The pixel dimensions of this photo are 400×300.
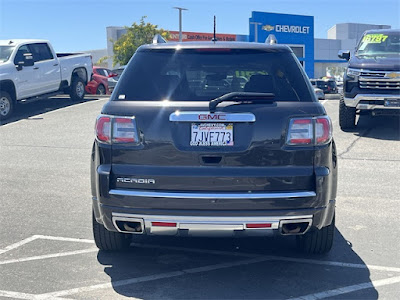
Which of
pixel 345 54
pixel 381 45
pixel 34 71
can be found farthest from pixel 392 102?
pixel 34 71

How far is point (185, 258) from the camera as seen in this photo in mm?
4703

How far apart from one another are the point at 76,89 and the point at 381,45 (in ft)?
31.6

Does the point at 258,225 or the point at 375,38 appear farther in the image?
the point at 375,38

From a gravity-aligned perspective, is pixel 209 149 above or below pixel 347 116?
above

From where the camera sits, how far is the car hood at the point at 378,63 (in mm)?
10805

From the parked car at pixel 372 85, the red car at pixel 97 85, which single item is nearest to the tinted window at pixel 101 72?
the red car at pixel 97 85

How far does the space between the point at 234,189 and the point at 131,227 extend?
0.84 metres

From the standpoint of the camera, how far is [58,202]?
6.53 m

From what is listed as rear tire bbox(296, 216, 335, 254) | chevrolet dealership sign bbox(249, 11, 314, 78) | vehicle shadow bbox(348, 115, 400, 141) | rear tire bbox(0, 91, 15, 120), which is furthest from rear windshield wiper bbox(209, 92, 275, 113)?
chevrolet dealership sign bbox(249, 11, 314, 78)

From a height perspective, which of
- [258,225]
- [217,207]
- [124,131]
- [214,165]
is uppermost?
[124,131]

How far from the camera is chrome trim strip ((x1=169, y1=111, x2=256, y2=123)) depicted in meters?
3.84

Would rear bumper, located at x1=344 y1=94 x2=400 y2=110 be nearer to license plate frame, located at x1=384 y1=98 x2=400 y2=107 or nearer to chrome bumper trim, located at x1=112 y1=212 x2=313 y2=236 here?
license plate frame, located at x1=384 y1=98 x2=400 y2=107

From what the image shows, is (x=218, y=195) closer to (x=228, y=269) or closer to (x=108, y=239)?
(x=228, y=269)

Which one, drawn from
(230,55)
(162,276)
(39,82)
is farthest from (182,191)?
(39,82)
